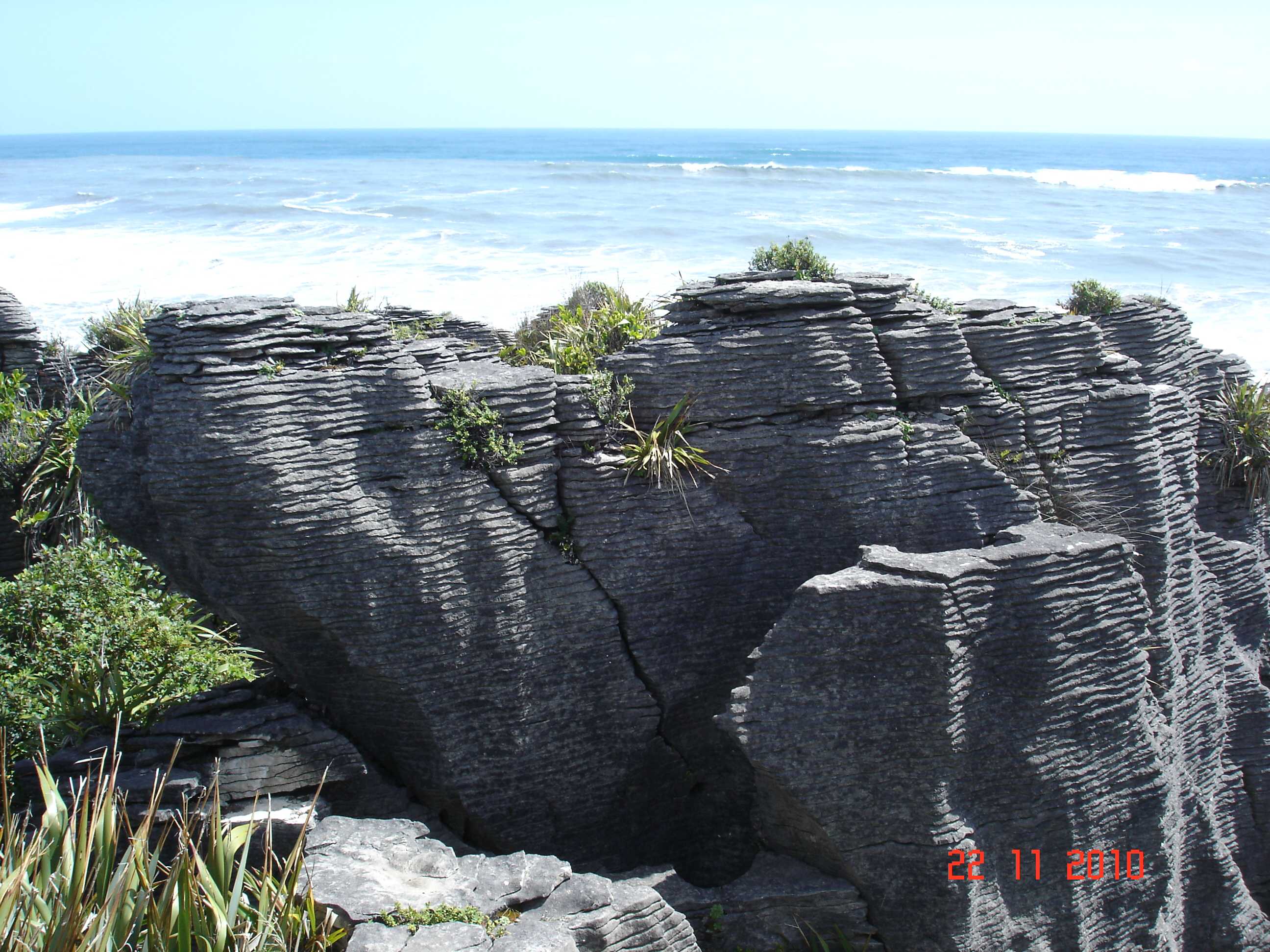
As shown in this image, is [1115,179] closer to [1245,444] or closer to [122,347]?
[1245,444]

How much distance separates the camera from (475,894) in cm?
659

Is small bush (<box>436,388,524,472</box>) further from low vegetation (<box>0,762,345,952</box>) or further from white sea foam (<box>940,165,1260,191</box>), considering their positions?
white sea foam (<box>940,165,1260,191</box>)

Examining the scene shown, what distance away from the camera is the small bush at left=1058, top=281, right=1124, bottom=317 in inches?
449

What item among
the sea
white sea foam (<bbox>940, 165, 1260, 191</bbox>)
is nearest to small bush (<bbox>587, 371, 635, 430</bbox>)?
the sea

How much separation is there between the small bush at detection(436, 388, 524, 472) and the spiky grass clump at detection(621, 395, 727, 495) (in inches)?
41.7

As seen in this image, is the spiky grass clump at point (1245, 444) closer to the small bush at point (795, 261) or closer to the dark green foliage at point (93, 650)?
the small bush at point (795, 261)

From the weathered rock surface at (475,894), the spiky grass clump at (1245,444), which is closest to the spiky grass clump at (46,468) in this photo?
the weathered rock surface at (475,894)

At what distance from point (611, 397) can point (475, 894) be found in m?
4.20

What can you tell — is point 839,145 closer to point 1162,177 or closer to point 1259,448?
point 1162,177

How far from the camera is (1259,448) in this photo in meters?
10.8

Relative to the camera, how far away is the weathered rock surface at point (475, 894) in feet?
20.3

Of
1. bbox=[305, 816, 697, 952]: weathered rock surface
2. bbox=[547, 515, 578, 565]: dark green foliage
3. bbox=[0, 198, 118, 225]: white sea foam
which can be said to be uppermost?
bbox=[0, 198, 118, 225]: white sea foam

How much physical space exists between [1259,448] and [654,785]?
7.70 m
